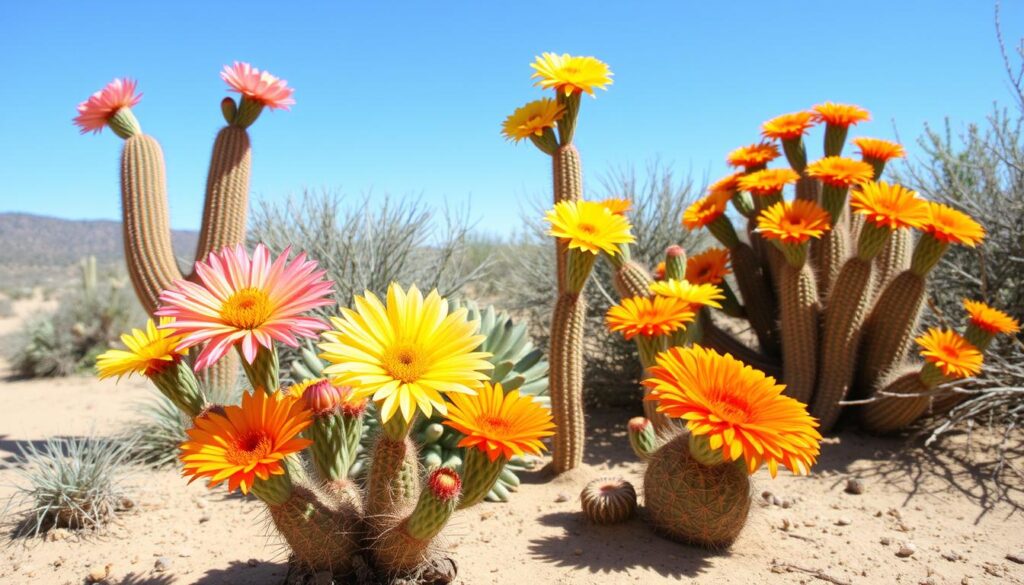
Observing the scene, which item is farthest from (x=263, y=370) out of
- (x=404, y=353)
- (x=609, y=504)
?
(x=609, y=504)

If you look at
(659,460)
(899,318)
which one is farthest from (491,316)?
(899,318)

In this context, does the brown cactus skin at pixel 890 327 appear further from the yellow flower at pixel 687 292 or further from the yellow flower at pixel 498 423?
the yellow flower at pixel 498 423

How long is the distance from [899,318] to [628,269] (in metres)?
1.88

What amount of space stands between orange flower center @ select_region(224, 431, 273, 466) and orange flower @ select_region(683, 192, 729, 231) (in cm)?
347

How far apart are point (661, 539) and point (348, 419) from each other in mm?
1566

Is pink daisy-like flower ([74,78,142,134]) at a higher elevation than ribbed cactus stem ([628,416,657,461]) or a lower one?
higher

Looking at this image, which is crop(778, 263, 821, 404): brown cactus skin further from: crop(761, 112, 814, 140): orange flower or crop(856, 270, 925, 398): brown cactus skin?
crop(761, 112, 814, 140): orange flower

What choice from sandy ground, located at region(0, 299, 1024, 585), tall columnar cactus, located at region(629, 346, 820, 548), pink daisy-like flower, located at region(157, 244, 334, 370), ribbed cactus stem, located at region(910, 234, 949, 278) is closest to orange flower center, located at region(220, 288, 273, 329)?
pink daisy-like flower, located at region(157, 244, 334, 370)

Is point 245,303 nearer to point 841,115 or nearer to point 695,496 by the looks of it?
point 695,496

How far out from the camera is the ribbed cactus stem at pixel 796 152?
15.6 feet

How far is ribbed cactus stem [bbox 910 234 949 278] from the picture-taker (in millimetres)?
3834

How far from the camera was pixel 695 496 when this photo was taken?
262 centimetres

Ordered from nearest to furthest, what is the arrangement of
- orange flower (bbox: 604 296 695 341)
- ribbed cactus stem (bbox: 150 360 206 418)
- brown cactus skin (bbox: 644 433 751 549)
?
ribbed cactus stem (bbox: 150 360 206 418)
brown cactus skin (bbox: 644 433 751 549)
orange flower (bbox: 604 296 695 341)

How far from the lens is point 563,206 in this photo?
123 inches
